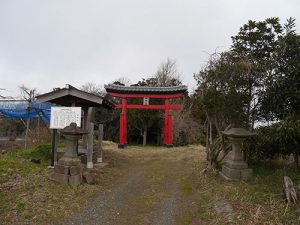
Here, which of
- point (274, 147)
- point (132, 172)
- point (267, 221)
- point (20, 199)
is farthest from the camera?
Result: point (132, 172)

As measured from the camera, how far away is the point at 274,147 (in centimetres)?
744

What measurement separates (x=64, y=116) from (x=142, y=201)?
3716 mm

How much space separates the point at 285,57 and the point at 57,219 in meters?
6.95

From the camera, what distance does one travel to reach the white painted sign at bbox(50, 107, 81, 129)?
7.98m

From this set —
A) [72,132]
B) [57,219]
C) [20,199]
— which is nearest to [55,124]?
[72,132]

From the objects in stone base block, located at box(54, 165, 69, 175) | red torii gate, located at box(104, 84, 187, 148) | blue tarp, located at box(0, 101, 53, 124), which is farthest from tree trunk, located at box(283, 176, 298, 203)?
red torii gate, located at box(104, 84, 187, 148)

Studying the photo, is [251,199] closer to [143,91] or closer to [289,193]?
[289,193]

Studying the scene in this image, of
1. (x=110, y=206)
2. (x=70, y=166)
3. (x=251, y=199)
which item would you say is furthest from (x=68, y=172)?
(x=251, y=199)

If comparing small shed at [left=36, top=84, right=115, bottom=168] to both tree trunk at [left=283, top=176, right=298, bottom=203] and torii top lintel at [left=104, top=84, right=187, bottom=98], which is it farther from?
torii top lintel at [left=104, top=84, right=187, bottom=98]

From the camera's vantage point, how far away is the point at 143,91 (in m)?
17.3

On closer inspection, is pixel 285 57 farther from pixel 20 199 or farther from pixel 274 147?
pixel 20 199

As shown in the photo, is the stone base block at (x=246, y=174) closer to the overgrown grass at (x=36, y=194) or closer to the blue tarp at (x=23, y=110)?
the overgrown grass at (x=36, y=194)

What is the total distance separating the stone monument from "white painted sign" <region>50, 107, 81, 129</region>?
87cm

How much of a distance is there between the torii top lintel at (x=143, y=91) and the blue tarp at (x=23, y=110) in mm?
4126
